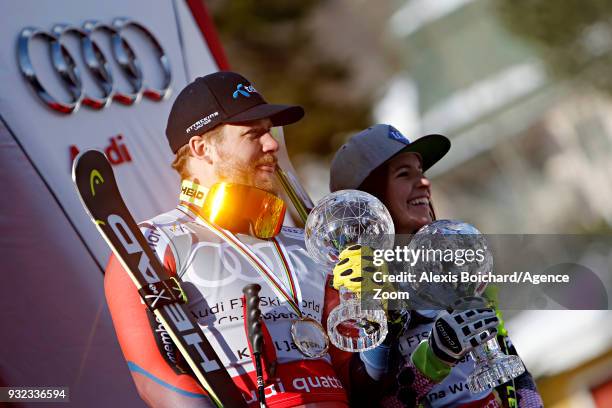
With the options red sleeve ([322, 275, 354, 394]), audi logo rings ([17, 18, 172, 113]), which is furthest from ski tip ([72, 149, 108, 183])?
red sleeve ([322, 275, 354, 394])

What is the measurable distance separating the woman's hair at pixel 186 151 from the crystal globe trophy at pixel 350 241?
478 mm

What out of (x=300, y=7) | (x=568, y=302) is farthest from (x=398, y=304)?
(x=300, y=7)

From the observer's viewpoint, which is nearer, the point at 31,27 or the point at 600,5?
the point at 31,27

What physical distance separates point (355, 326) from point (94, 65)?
4.66 ft

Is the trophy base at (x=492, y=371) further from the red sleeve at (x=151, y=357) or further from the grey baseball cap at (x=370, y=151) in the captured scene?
the grey baseball cap at (x=370, y=151)

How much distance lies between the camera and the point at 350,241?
2.90 meters

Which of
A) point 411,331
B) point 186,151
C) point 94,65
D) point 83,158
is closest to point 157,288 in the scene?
point 83,158

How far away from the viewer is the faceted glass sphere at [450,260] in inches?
114

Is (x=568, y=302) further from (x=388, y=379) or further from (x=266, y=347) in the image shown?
(x=266, y=347)

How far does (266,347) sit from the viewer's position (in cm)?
295

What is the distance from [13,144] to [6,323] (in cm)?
57

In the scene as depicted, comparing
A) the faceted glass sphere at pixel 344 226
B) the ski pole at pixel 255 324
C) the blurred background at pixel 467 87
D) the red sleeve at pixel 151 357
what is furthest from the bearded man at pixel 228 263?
the blurred background at pixel 467 87

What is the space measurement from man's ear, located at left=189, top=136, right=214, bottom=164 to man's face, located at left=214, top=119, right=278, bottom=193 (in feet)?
0.11

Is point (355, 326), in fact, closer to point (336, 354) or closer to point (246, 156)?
point (336, 354)
